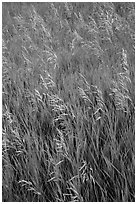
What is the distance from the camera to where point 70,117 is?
2.40 meters

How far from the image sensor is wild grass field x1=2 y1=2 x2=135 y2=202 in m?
1.79

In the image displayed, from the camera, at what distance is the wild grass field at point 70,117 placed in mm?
1788

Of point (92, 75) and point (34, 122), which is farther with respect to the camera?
point (92, 75)

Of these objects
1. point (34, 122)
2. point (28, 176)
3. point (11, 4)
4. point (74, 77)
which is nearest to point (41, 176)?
point (28, 176)

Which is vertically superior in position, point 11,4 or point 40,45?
point 11,4

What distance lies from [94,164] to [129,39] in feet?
7.95

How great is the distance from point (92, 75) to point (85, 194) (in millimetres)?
1580

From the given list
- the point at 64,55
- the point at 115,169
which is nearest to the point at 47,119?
the point at 115,169

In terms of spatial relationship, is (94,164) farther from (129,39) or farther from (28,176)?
(129,39)

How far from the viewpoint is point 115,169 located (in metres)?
1.87

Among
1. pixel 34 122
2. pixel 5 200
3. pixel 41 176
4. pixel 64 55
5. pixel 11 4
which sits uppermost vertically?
pixel 11 4

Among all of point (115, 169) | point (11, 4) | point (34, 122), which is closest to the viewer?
point (115, 169)

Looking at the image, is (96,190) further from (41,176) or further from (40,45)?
(40,45)

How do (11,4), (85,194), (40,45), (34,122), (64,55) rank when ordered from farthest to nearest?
(11,4) < (40,45) < (64,55) < (34,122) < (85,194)
